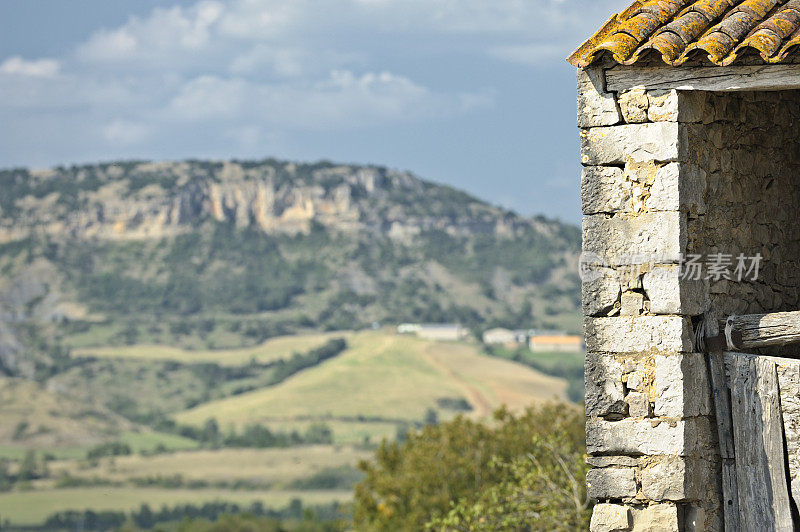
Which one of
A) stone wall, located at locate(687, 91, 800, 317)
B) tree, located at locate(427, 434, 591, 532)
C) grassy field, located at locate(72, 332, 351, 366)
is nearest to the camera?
stone wall, located at locate(687, 91, 800, 317)

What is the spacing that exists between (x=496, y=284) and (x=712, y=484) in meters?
94.3

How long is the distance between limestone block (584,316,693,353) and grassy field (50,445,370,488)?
55555mm

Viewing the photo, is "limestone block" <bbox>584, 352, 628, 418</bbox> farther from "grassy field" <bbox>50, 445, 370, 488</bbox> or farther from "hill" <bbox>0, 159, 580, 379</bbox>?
"hill" <bbox>0, 159, 580, 379</bbox>

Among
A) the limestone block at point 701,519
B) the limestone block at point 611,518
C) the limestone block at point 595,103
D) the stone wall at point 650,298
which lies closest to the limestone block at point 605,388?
the stone wall at point 650,298

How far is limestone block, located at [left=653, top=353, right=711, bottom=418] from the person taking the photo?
548cm

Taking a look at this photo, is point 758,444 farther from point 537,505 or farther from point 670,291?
point 537,505

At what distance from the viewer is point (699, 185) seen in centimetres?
566

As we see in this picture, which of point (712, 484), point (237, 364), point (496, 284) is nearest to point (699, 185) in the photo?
point (712, 484)

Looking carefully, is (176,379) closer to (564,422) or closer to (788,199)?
(564,422)

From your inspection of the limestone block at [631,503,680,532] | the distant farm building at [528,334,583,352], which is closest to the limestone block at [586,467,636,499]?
the limestone block at [631,503,680,532]

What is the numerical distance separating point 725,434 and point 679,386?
0.39 metres

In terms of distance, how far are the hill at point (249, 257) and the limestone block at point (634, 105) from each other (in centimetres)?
8397

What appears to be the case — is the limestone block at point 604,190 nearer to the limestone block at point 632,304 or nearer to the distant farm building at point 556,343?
the limestone block at point 632,304

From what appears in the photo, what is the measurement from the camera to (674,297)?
5.51 m
